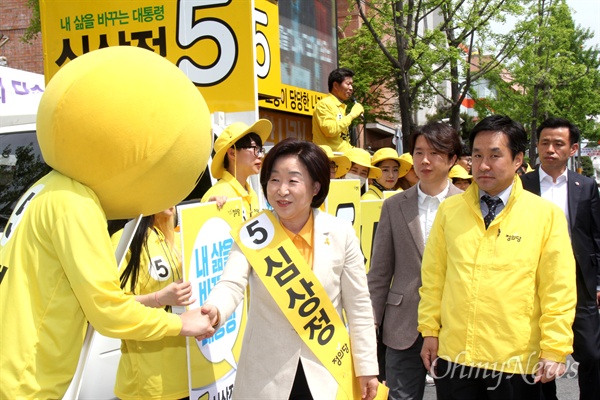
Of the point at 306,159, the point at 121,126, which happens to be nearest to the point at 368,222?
the point at 306,159

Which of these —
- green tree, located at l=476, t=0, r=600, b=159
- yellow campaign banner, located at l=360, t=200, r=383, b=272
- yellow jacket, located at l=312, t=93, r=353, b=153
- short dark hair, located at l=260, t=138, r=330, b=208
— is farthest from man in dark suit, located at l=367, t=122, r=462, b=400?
green tree, located at l=476, t=0, r=600, b=159

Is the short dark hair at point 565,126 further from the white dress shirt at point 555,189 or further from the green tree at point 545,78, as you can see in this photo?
the green tree at point 545,78

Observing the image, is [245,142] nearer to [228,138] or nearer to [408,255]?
[228,138]

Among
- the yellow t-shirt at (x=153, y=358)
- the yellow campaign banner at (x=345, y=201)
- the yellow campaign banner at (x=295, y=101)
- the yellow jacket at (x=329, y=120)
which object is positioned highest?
the yellow campaign banner at (x=295, y=101)

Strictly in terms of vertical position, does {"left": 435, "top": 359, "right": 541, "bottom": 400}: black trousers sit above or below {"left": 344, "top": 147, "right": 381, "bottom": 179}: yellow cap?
below

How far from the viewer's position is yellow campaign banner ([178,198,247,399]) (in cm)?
305

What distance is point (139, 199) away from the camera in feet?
6.99

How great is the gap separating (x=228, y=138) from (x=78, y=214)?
2.26 meters

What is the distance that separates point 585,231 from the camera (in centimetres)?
417

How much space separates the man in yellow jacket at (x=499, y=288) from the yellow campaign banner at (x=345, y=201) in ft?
6.10

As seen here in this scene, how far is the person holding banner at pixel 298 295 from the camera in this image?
2.55 m

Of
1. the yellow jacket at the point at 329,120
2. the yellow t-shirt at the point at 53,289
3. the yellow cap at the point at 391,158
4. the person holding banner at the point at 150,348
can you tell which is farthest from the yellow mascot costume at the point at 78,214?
the yellow jacket at the point at 329,120

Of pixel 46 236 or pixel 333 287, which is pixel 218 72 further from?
pixel 46 236

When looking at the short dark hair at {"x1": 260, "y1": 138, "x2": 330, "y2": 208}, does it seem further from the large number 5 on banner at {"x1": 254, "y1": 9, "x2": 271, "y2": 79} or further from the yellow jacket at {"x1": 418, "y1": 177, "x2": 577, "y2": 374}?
the large number 5 on banner at {"x1": 254, "y1": 9, "x2": 271, "y2": 79}
